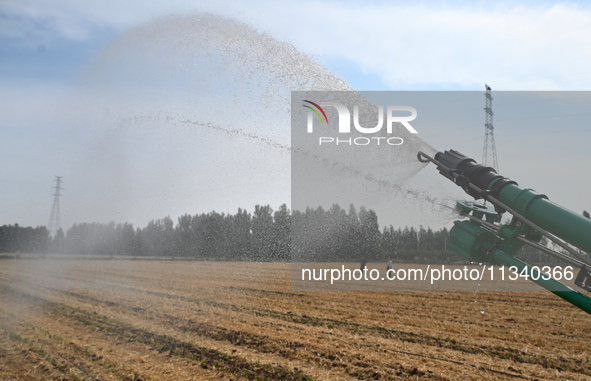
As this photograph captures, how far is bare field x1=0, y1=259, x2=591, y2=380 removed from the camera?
348 inches

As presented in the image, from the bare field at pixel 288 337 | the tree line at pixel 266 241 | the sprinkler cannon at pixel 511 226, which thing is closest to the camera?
the sprinkler cannon at pixel 511 226

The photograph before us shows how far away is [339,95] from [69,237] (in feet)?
45.8

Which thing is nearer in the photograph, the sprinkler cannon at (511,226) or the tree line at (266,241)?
the sprinkler cannon at (511,226)

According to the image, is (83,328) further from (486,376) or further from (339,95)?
(486,376)

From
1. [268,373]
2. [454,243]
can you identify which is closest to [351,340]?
[268,373]

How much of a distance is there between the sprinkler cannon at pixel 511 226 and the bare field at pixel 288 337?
4.95 metres

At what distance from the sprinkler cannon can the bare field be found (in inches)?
195

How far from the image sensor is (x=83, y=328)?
12.5 metres

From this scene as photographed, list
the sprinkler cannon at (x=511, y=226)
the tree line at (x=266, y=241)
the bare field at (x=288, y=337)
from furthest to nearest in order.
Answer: the tree line at (x=266, y=241)
the bare field at (x=288, y=337)
the sprinkler cannon at (x=511, y=226)

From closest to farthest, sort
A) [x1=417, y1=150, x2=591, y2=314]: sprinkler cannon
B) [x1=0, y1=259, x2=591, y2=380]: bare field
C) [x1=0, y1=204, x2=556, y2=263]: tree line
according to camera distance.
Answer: [x1=417, y1=150, x2=591, y2=314]: sprinkler cannon → [x1=0, y1=259, x2=591, y2=380]: bare field → [x1=0, y1=204, x2=556, y2=263]: tree line

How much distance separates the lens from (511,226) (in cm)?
419

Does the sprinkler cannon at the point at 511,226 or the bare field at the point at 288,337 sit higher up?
the sprinkler cannon at the point at 511,226

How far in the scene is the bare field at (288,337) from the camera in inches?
348

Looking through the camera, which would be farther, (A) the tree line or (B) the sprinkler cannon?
(A) the tree line
